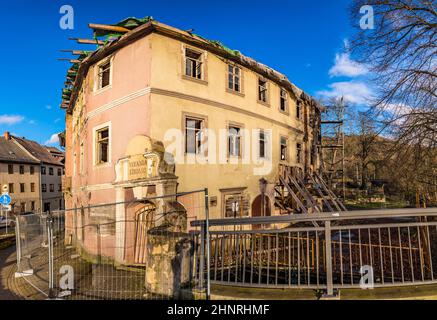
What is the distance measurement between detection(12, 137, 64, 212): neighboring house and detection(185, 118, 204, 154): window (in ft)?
122

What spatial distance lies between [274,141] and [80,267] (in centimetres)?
1149

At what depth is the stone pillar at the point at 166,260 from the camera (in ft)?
15.9

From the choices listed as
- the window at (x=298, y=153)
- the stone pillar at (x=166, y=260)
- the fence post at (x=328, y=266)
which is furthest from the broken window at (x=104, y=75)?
the window at (x=298, y=153)

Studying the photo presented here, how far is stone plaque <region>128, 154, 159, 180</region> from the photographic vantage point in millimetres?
9000

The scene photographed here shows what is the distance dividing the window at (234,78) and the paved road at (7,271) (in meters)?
10.8

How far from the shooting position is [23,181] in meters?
34.9

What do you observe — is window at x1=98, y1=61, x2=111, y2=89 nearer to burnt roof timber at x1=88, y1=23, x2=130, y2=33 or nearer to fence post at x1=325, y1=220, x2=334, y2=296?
burnt roof timber at x1=88, y1=23, x2=130, y2=33

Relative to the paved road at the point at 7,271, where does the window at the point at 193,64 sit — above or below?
above

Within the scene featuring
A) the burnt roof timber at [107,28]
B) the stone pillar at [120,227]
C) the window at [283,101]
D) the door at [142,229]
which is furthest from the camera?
the window at [283,101]

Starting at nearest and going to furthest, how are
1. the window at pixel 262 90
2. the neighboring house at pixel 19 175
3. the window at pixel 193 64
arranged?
the window at pixel 193 64, the window at pixel 262 90, the neighboring house at pixel 19 175

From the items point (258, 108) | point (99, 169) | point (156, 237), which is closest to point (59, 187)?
point (99, 169)

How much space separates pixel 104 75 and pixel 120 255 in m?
7.71

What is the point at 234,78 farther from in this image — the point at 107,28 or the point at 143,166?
the point at 143,166

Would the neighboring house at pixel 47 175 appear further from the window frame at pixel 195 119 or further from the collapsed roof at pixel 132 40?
the window frame at pixel 195 119
